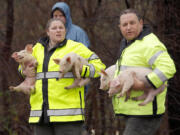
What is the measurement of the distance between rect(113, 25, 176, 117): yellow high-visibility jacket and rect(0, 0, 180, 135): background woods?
112 inches

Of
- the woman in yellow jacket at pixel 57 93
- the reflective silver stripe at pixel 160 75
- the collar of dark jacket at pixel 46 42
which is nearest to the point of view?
the reflective silver stripe at pixel 160 75

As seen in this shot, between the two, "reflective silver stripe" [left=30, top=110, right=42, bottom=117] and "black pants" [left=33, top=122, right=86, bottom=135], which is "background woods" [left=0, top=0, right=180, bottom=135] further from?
"reflective silver stripe" [left=30, top=110, right=42, bottom=117]

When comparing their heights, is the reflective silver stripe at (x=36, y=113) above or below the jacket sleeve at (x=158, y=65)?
below

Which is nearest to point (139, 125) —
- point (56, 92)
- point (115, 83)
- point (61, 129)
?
point (115, 83)

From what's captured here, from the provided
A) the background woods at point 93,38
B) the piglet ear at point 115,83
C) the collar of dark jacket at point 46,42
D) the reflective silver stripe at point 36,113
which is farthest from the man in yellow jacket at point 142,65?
the background woods at point 93,38

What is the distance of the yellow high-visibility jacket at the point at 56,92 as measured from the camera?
14.5 ft

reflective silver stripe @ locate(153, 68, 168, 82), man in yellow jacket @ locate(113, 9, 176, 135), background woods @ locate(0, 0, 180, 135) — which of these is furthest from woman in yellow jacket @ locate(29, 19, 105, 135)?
background woods @ locate(0, 0, 180, 135)

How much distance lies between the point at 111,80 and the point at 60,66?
634mm

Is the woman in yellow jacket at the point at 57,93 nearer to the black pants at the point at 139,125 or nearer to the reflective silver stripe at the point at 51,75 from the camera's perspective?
the reflective silver stripe at the point at 51,75

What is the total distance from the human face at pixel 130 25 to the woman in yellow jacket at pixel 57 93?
0.67 meters

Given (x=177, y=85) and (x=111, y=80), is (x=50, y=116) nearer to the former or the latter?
(x=111, y=80)

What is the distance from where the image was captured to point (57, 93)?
4.43 m

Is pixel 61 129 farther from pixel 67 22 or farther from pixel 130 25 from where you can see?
pixel 67 22

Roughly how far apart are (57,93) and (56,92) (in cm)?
2
